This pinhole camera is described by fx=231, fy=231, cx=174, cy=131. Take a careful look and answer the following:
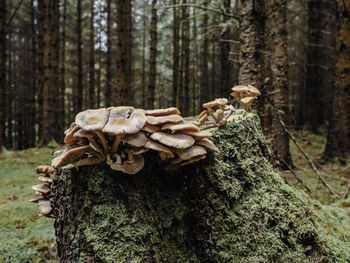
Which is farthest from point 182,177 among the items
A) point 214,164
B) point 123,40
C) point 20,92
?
point 20,92

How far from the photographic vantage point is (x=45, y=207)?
251 cm

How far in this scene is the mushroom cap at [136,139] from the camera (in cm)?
171

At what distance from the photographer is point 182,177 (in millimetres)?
2148

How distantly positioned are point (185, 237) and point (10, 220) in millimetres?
3819

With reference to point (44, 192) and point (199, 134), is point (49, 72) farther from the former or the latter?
point (199, 134)

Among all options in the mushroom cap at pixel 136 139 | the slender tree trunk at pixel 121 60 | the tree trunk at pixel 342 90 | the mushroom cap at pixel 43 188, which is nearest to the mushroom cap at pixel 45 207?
the mushroom cap at pixel 43 188

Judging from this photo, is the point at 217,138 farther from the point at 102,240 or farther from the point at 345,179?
the point at 345,179

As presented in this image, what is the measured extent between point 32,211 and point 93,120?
416cm

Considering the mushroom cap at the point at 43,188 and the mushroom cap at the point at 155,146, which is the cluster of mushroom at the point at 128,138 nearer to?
the mushroom cap at the point at 155,146

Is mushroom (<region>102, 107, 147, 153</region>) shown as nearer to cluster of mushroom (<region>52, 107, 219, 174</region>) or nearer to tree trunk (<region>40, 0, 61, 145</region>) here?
cluster of mushroom (<region>52, 107, 219, 174</region>)

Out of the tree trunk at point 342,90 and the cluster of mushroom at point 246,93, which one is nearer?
the cluster of mushroom at point 246,93

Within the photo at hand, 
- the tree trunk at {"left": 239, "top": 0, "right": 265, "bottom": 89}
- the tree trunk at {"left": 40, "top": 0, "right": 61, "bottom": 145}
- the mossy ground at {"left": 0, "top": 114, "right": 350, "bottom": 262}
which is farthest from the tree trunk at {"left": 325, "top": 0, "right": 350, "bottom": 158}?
the tree trunk at {"left": 40, "top": 0, "right": 61, "bottom": 145}

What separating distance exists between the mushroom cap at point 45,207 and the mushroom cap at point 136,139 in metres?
1.45

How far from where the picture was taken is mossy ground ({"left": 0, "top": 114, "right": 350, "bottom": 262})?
2.16m
